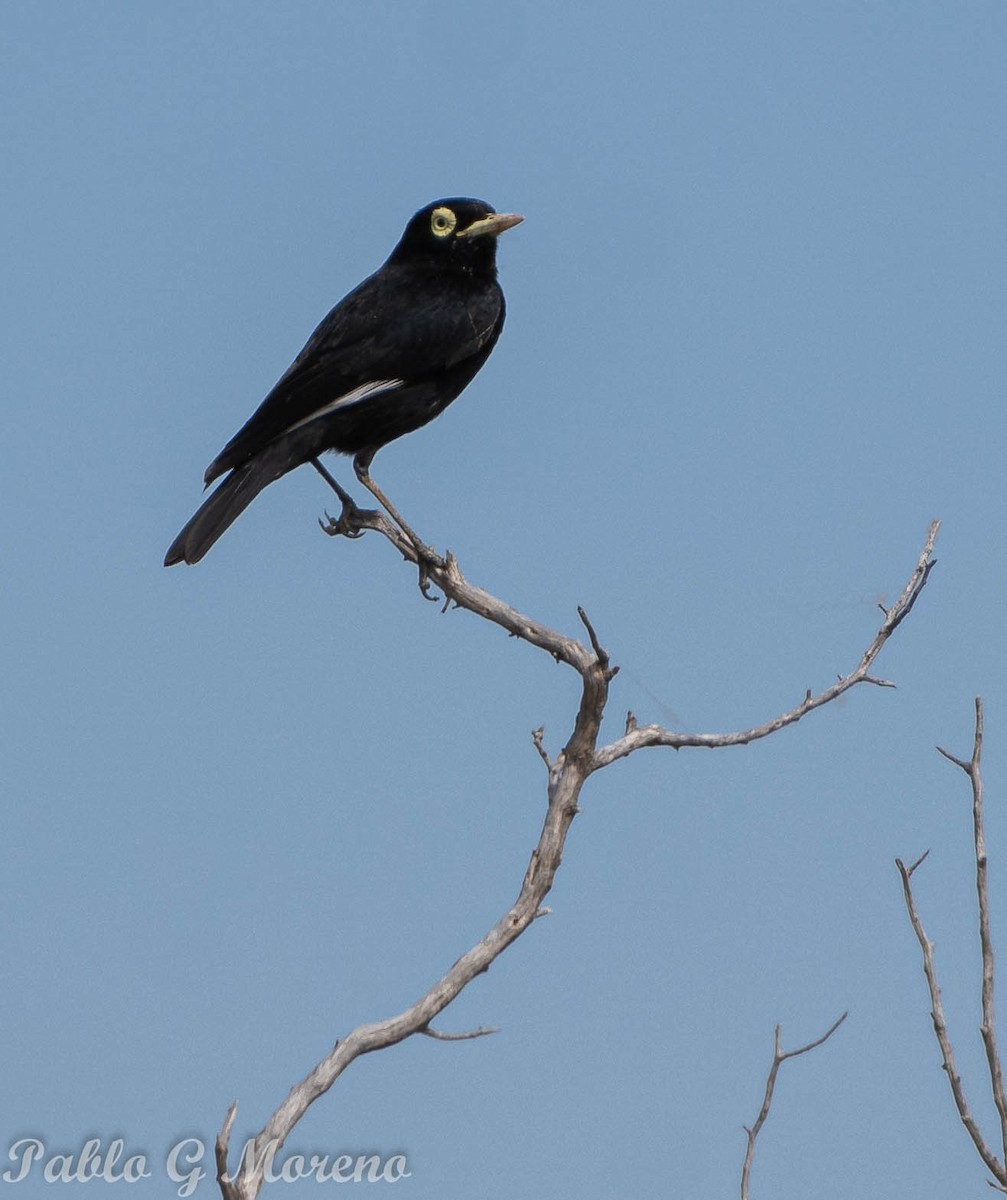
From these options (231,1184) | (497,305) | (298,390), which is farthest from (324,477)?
(231,1184)


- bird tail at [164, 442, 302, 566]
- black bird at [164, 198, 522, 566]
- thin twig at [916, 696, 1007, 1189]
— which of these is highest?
black bird at [164, 198, 522, 566]

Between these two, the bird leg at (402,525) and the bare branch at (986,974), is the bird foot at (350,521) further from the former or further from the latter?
the bare branch at (986,974)

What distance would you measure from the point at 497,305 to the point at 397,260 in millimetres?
697

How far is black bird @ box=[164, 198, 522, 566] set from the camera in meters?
7.60

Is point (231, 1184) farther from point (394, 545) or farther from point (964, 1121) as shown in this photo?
point (394, 545)

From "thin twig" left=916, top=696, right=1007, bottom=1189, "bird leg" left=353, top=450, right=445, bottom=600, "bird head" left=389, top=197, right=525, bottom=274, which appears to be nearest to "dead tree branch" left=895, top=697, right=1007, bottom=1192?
"thin twig" left=916, top=696, right=1007, bottom=1189

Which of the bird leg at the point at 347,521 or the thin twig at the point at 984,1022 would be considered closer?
the thin twig at the point at 984,1022

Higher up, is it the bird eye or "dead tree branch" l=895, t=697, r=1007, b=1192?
the bird eye

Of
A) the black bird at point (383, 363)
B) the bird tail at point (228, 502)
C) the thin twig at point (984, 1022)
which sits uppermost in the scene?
the black bird at point (383, 363)

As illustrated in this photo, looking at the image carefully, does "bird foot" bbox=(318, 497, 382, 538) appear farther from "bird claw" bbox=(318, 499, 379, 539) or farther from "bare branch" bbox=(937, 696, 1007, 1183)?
"bare branch" bbox=(937, 696, 1007, 1183)

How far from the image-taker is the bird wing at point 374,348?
7625 millimetres

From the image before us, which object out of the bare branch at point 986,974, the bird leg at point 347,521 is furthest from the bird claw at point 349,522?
the bare branch at point 986,974

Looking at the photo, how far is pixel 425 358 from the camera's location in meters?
7.94

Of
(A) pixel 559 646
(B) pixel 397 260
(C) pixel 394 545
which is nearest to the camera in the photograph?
(A) pixel 559 646
